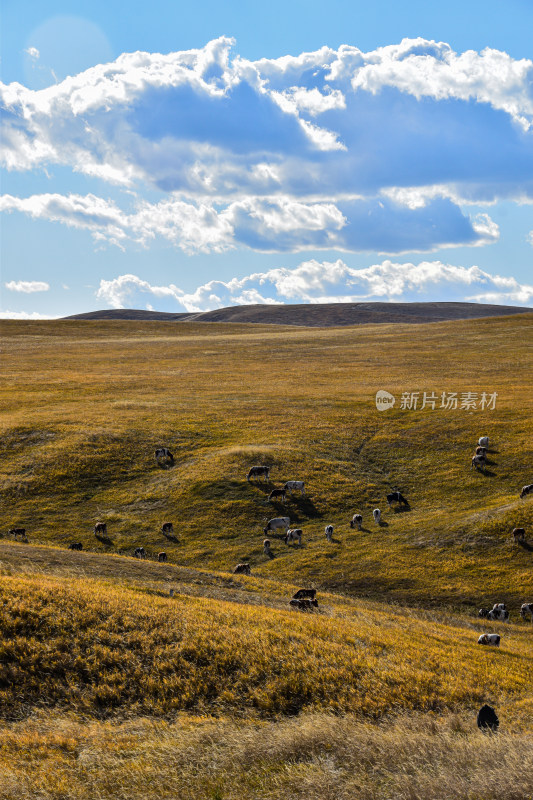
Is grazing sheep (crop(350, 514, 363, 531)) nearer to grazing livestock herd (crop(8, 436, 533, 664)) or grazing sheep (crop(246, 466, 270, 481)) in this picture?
grazing livestock herd (crop(8, 436, 533, 664))

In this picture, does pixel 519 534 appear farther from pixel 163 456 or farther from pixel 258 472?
pixel 163 456

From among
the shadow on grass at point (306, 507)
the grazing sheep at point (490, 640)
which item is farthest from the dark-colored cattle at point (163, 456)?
the grazing sheep at point (490, 640)

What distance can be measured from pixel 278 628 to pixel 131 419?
4962 centimetres

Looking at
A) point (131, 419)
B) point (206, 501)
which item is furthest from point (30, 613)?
point (131, 419)

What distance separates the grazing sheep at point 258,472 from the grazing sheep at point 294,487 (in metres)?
2.49

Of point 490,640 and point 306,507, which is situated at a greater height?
point 490,640

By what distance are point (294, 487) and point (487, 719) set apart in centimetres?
3404

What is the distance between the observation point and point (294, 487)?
46.1m

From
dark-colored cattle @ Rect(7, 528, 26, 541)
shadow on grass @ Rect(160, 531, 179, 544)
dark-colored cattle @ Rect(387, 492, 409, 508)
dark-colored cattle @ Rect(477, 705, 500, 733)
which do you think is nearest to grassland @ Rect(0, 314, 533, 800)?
shadow on grass @ Rect(160, 531, 179, 544)

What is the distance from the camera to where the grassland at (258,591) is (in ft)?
34.3

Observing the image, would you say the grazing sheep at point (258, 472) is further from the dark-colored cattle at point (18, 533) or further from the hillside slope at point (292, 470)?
the dark-colored cattle at point (18, 533)

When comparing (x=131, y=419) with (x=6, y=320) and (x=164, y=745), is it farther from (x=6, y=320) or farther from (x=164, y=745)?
(x=6, y=320)

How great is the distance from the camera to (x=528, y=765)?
944 cm

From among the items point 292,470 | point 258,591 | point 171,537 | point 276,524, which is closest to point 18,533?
point 171,537
